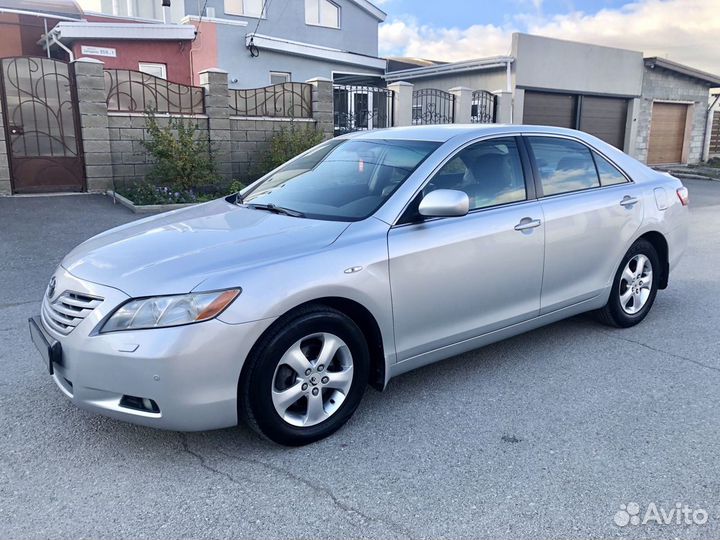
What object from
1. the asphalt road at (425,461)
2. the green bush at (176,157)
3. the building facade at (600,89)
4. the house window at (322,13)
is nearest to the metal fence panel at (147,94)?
the green bush at (176,157)

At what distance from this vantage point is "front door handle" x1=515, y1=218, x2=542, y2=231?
410 centimetres

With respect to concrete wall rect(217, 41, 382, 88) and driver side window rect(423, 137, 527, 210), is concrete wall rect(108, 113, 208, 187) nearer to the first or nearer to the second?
concrete wall rect(217, 41, 382, 88)

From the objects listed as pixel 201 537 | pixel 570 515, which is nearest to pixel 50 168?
pixel 201 537

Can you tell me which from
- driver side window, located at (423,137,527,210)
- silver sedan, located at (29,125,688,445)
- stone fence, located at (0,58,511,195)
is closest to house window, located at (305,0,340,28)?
stone fence, located at (0,58,511,195)

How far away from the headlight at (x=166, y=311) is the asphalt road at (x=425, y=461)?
76cm

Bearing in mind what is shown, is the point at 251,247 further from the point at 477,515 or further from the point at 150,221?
the point at 477,515

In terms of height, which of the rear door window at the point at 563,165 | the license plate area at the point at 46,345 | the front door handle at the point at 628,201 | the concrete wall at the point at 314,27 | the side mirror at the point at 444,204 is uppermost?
the concrete wall at the point at 314,27

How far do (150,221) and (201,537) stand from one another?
2.19 meters

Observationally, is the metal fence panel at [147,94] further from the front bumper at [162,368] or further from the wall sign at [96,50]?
the front bumper at [162,368]

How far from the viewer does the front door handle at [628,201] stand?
15.8 feet

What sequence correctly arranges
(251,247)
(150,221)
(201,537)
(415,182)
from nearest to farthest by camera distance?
(201,537)
(251,247)
(415,182)
(150,221)

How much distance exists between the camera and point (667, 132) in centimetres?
2380

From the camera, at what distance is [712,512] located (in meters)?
2.72

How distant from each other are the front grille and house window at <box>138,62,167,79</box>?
50.5 feet
